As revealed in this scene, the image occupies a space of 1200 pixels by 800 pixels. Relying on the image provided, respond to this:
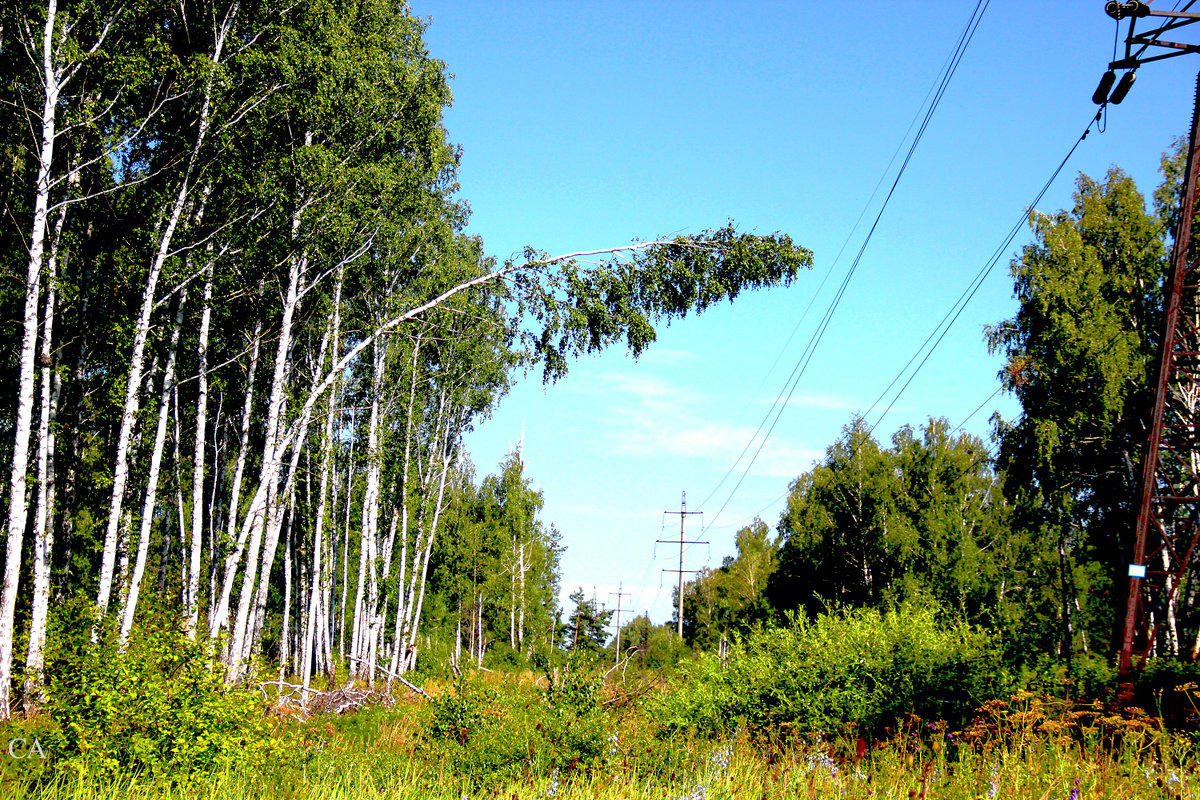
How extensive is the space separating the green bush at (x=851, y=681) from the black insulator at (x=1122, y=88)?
5.94 metres

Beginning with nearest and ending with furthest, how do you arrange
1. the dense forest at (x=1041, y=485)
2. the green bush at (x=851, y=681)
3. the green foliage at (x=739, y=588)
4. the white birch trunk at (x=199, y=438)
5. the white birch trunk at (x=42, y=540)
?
the green bush at (x=851, y=681) < the white birch trunk at (x=42, y=540) < the white birch trunk at (x=199, y=438) < the dense forest at (x=1041, y=485) < the green foliage at (x=739, y=588)

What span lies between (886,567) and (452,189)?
69.6 ft

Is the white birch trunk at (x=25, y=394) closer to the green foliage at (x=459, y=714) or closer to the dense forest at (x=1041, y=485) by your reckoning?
the green foliage at (x=459, y=714)

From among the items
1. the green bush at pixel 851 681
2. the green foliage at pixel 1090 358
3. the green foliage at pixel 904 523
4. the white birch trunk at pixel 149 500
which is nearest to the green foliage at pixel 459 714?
the green bush at pixel 851 681

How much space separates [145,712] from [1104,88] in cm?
1036

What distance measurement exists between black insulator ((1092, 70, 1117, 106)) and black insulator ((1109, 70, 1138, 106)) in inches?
4.1

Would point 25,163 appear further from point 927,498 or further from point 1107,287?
point 927,498

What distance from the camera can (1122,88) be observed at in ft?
29.0

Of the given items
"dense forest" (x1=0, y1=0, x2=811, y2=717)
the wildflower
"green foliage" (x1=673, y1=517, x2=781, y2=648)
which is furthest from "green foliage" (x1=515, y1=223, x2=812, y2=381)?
"green foliage" (x1=673, y1=517, x2=781, y2=648)

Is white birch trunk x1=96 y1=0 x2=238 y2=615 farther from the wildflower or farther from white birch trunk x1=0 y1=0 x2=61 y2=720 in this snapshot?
the wildflower

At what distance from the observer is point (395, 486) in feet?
83.9

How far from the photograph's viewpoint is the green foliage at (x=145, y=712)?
6.52 m

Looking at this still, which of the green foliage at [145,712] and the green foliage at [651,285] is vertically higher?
the green foliage at [651,285]

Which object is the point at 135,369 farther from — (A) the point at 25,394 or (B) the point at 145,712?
(B) the point at 145,712
